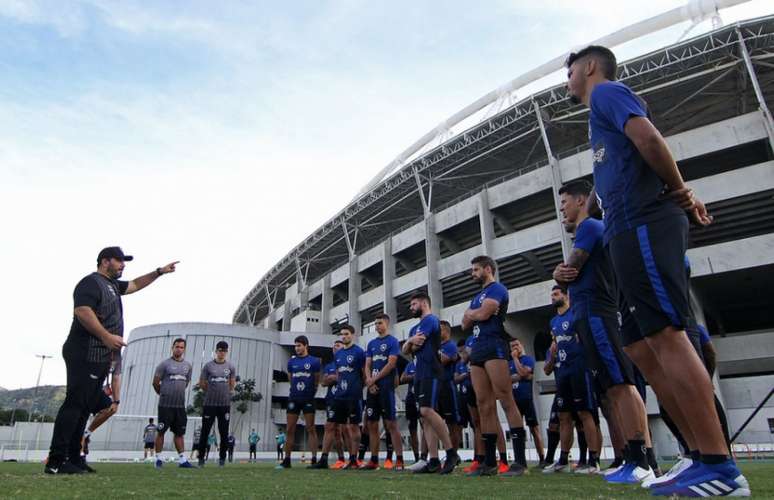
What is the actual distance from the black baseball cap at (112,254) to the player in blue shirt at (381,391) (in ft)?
12.2

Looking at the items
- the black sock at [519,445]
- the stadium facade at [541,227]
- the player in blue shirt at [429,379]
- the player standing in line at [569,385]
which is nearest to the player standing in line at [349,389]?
the player in blue shirt at [429,379]

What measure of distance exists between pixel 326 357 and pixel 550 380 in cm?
2028

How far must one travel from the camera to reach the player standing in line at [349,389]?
8.12 metres

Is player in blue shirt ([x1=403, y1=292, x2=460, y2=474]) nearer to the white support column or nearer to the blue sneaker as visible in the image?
the blue sneaker

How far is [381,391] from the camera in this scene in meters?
7.80

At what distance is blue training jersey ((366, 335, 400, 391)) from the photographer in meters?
7.79

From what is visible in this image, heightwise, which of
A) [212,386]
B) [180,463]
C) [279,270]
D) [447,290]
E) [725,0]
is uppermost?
[725,0]

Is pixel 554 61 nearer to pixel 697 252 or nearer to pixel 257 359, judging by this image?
pixel 697 252

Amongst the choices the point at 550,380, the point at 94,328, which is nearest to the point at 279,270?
the point at 550,380

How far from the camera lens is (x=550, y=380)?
27750 mm

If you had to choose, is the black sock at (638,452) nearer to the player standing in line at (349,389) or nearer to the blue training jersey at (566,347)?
the blue training jersey at (566,347)

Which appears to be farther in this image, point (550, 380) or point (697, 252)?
point (550, 380)

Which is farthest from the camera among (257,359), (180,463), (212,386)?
(257,359)

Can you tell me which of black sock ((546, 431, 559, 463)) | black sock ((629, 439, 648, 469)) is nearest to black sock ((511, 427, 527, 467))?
black sock ((629, 439, 648, 469))
